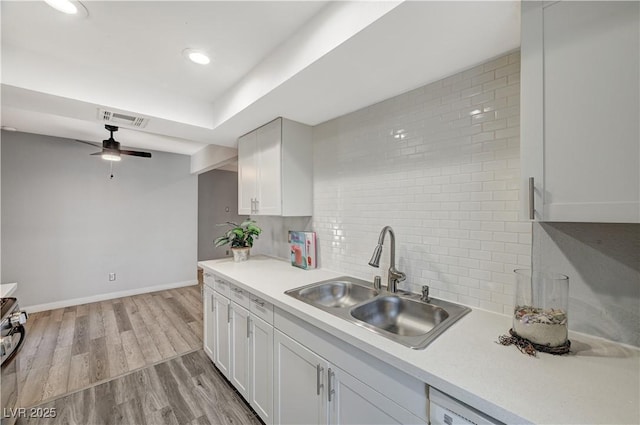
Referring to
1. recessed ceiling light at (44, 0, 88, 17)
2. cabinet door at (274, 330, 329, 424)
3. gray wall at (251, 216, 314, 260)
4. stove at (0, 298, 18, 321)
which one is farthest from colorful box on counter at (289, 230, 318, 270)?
recessed ceiling light at (44, 0, 88, 17)

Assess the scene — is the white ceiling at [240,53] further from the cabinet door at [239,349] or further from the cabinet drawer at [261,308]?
the cabinet door at [239,349]

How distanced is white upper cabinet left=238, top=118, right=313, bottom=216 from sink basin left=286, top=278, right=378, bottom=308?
737 millimetres

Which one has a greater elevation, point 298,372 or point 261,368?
point 298,372

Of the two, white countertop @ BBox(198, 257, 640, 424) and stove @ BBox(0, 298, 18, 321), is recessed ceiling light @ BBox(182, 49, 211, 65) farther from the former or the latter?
white countertop @ BBox(198, 257, 640, 424)

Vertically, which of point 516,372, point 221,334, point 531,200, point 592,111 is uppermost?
point 592,111

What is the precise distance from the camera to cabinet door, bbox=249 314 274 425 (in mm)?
1646

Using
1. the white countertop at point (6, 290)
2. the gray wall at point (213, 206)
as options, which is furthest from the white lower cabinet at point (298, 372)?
the gray wall at point (213, 206)

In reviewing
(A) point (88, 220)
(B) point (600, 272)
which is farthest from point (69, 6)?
(A) point (88, 220)

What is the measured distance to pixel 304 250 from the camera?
2373 mm

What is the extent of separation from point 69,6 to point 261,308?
196 centimetres

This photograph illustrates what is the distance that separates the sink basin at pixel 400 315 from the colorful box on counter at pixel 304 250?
0.87 metres

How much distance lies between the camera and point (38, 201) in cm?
368

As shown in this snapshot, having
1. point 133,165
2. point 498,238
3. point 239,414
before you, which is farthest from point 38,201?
point 498,238

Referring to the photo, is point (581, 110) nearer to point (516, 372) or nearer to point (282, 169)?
point (516, 372)
